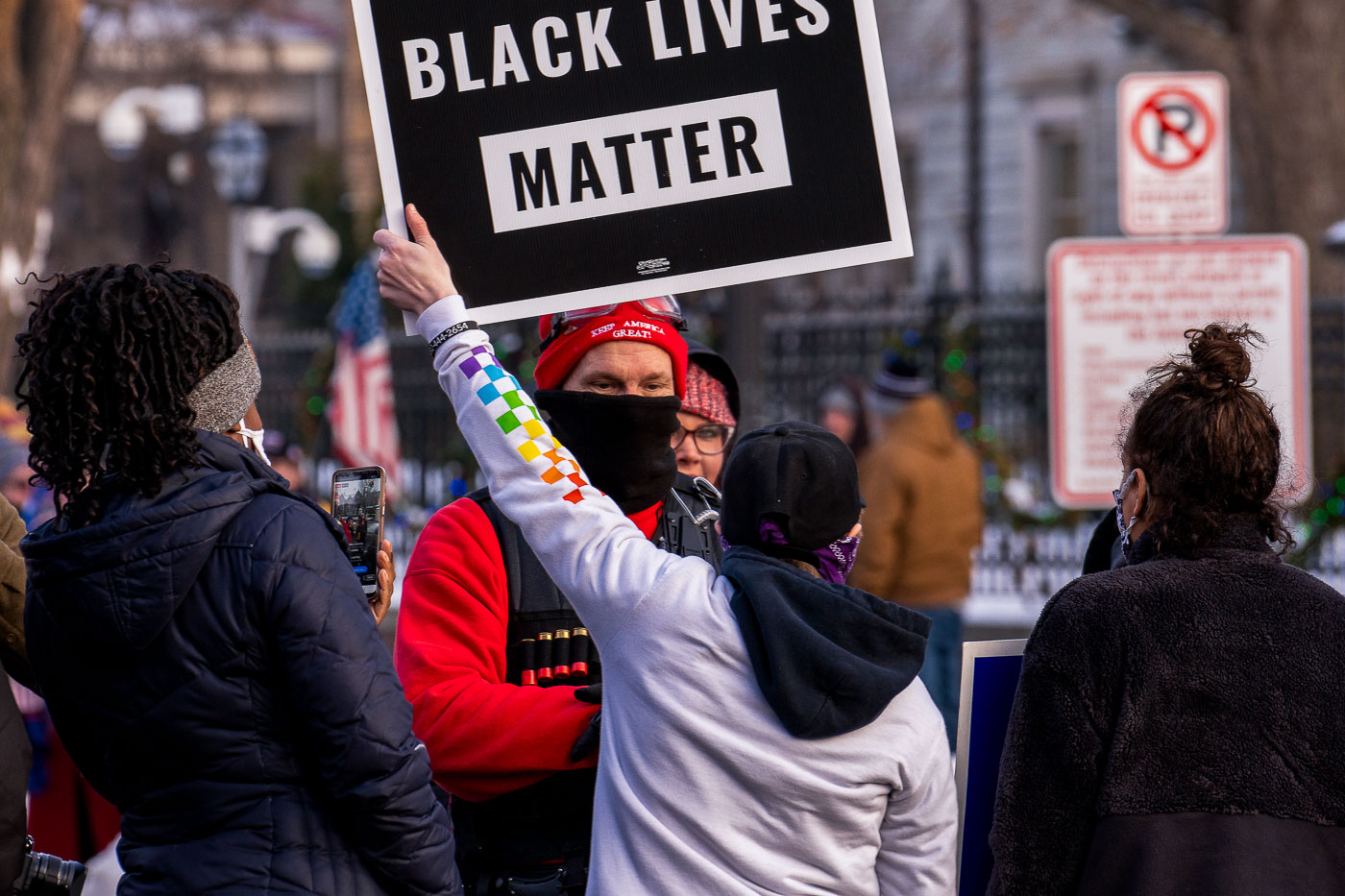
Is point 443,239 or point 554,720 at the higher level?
point 443,239

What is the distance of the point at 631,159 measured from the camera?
8.64 feet

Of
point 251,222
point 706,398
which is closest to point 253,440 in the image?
point 706,398

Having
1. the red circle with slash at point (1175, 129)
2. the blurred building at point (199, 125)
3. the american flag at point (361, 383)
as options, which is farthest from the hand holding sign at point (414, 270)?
the blurred building at point (199, 125)

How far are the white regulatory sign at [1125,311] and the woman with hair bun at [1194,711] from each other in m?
4.45

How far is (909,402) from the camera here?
26.1 feet

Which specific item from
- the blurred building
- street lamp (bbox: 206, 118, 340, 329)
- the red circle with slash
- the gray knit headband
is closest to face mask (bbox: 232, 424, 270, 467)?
the gray knit headband

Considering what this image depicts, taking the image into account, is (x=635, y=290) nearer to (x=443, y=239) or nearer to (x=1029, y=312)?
(x=443, y=239)

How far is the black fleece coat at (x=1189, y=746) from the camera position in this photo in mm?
2316

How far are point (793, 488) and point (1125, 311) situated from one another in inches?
193

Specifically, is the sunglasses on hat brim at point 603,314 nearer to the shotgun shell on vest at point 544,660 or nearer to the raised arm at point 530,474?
the raised arm at point 530,474

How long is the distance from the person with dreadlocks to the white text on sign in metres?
0.58

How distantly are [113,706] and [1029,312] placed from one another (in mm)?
10031

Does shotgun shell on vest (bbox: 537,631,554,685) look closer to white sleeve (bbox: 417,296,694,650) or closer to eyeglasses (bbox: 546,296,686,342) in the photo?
white sleeve (bbox: 417,296,694,650)

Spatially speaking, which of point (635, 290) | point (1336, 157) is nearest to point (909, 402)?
point (635, 290)
